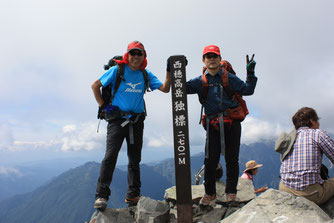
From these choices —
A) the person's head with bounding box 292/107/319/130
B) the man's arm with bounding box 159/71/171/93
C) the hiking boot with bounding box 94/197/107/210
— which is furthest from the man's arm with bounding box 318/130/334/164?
the hiking boot with bounding box 94/197/107/210

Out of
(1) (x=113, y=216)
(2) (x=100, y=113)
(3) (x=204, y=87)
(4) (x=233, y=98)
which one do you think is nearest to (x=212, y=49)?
(3) (x=204, y=87)

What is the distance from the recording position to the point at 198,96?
6363 mm

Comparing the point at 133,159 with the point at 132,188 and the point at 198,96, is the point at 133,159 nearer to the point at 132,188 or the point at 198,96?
the point at 132,188

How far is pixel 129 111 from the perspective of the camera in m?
6.21

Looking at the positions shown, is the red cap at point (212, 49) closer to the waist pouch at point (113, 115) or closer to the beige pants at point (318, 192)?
the waist pouch at point (113, 115)

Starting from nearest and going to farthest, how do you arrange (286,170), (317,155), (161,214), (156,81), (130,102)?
(317,155), (286,170), (161,214), (130,102), (156,81)

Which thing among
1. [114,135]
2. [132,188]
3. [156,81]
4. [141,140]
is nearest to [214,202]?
[132,188]

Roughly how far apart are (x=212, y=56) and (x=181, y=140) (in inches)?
100

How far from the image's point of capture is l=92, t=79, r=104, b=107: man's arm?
6316mm

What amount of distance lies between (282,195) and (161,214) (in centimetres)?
312

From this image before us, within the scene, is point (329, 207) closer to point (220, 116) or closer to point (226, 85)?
point (220, 116)

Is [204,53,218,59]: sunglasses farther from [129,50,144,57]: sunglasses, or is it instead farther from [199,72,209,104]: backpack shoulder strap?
[129,50,144,57]: sunglasses

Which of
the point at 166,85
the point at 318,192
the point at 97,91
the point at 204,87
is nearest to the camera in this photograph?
the point at 318,192

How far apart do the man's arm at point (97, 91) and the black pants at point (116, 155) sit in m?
0.77
